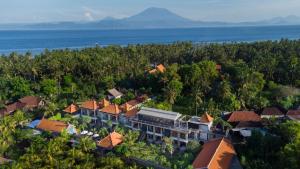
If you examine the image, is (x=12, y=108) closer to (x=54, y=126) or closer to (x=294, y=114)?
(x=54, y=126)

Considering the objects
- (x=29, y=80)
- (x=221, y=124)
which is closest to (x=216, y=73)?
(x=221, y=124)

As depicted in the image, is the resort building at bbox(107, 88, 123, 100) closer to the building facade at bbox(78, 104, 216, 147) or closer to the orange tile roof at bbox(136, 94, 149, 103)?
the orange tile roof at bbox(136, 94, 149, 103)

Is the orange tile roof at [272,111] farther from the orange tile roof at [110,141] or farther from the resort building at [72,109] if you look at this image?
the resort building at [72,109]

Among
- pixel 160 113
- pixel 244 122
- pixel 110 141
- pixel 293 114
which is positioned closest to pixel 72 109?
pixel 110 141

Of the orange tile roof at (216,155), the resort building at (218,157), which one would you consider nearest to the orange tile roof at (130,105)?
the orange tile roof at (216,155)

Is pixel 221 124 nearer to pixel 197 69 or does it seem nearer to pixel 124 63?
pixel 197 69

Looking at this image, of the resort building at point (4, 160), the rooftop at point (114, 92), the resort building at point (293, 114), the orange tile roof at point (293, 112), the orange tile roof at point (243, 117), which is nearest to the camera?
the resort building at point (4, 160)
